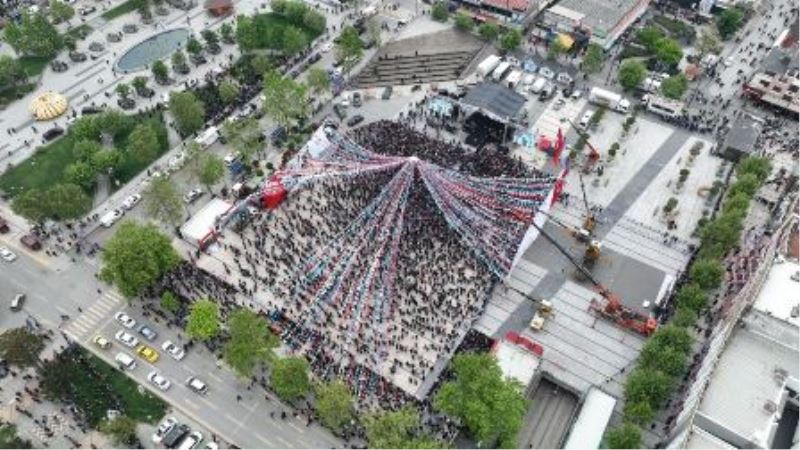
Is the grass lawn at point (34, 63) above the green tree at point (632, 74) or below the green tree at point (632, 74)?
below

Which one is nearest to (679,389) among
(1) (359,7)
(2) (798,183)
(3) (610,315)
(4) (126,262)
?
(3) (610,315)

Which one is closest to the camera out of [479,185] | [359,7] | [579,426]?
[579,426]

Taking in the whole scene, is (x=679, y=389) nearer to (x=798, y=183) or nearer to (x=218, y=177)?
(x=798, y=183)

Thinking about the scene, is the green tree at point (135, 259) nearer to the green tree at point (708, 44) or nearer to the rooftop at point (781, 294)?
the rooftop at point (781, 294)

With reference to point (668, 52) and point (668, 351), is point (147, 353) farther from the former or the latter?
point (668, 52)

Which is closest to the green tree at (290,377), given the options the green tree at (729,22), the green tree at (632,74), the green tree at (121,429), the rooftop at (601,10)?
the green tree at (121,429)
